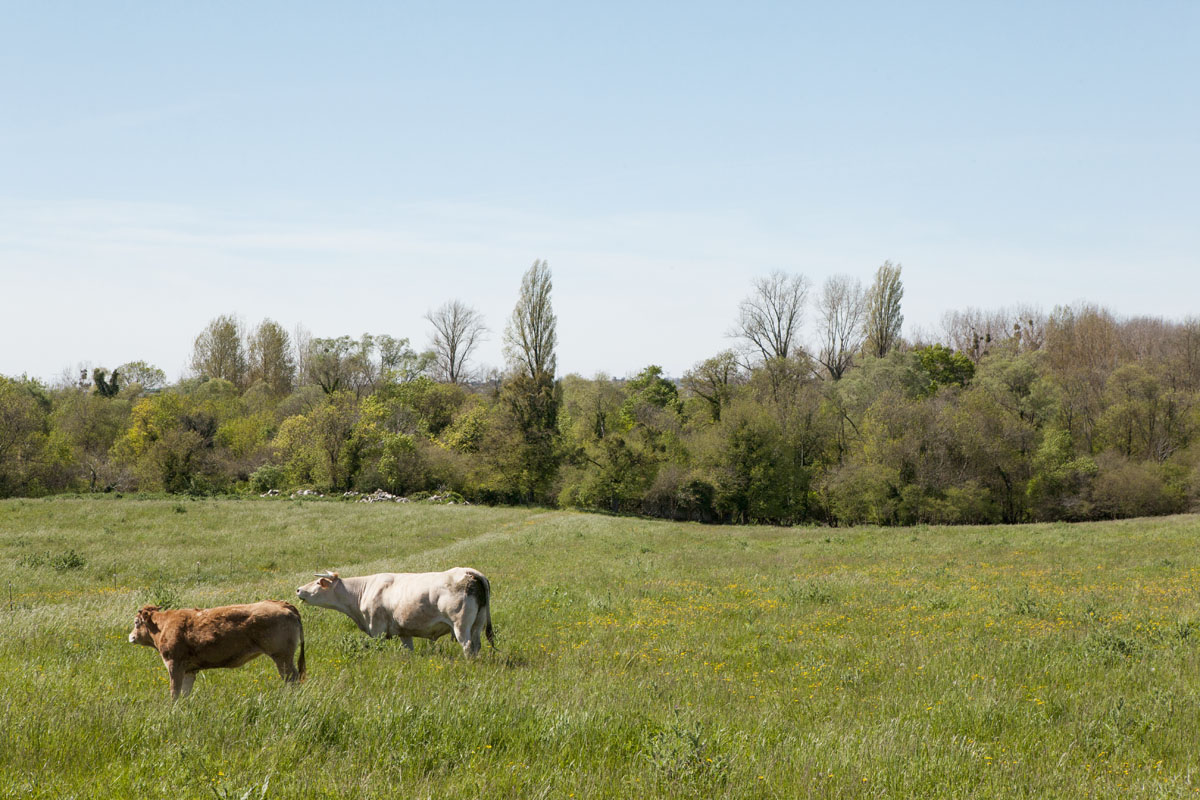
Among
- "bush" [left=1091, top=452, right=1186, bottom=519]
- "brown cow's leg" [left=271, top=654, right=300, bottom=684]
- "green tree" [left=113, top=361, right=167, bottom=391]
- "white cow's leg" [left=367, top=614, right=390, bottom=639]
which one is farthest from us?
"green tree" [left=113, top=361, right=167, bottom=391]

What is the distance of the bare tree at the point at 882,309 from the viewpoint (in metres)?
87.4

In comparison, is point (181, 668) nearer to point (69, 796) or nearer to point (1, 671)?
point (1, 671)

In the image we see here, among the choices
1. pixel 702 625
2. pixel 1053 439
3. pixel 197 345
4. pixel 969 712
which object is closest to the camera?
pixel 969 712

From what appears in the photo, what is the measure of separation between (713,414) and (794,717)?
A: 234ft

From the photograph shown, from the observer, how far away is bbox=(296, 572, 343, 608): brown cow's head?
12.6m

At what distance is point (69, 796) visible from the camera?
4.65 metres

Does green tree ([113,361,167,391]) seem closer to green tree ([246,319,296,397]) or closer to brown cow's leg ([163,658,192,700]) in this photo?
green tree ([246,319,296,397])

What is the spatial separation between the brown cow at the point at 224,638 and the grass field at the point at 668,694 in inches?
13.4

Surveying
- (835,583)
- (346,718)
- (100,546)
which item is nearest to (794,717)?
(346,718)

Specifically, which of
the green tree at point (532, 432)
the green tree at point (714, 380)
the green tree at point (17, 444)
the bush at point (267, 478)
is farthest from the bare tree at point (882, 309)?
the green tree at point (17, 444)

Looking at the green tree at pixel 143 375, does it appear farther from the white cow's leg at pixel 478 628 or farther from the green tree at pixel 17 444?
the white cow's leg at pixel 478 628

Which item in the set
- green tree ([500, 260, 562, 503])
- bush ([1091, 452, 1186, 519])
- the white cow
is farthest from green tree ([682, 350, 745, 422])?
the white cow

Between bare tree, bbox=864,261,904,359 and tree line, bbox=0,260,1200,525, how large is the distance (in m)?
0.18

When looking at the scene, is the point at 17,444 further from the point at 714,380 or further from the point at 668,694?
the point at 668,694
